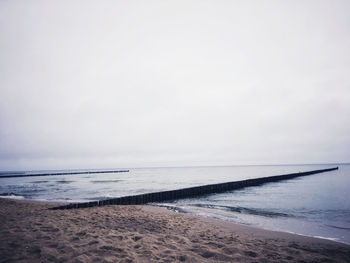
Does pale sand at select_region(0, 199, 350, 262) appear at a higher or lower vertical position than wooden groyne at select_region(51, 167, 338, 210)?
higher

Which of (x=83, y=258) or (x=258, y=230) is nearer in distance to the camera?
(x=83, y=258)

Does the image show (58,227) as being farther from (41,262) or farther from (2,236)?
(41,262)

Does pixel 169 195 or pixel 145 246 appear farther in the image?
pixel 169 195

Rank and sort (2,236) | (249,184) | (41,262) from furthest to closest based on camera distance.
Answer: (249,184)
(2,236)
(41,262)

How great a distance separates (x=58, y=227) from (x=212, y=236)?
581cm

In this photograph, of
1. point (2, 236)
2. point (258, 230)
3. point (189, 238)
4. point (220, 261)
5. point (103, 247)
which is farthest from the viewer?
point (258, 230)

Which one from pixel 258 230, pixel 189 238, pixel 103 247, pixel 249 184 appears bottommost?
pixel 249 184

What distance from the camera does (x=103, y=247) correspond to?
557 cm

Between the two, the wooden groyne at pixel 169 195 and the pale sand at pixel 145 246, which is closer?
the pale sand at pixel 145 246

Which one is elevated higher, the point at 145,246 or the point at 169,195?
the point at 145,246

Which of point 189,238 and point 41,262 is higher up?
point 41,262

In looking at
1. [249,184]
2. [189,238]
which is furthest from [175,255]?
[249,184]

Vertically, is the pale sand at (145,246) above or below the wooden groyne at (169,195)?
above

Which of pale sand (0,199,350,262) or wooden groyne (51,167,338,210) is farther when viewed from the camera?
wooden groyne (51,167,338,210)
